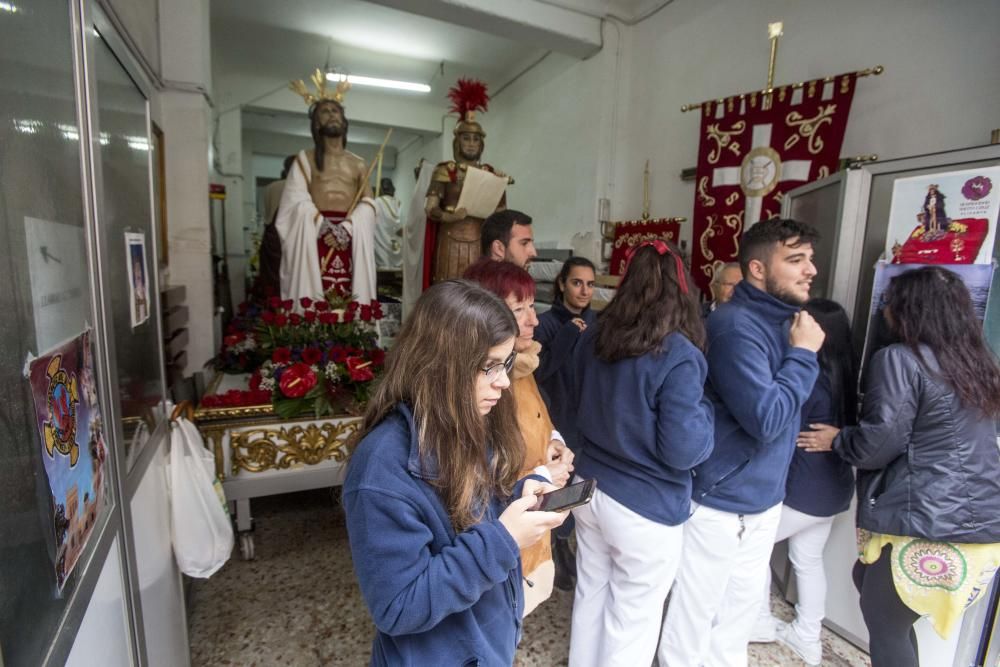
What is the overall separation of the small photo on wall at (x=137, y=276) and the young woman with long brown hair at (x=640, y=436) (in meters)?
1.39

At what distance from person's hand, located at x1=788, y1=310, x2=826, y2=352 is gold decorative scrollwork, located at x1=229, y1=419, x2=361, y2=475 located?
6.00 feet

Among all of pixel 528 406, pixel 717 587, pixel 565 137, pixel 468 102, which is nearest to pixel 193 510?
pixel 528 406

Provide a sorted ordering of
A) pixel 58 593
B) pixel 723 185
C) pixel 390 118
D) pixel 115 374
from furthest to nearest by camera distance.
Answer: pixel 390 118 → pixel 723 185 → pixel 115 374 → pixel 58 593

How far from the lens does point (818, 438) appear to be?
76.3 inches

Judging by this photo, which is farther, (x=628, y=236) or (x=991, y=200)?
(x=628, y=236)

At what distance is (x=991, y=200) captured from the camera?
176cm

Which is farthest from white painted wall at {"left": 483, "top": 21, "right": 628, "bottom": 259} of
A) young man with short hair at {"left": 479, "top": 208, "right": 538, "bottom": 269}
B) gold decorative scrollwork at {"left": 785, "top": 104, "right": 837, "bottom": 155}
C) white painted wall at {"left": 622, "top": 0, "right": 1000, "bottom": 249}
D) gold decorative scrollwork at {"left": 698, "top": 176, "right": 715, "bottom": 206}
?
young man with short hair at {"left": 479, "top": 208, "right": 538, "bottom": 269}

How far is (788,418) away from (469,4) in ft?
13.0

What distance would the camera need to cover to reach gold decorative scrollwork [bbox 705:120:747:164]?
3.47 m

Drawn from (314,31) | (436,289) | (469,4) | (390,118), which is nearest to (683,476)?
(436,289)

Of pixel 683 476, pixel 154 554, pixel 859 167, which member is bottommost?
pixel 154 554

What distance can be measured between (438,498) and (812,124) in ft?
11.1

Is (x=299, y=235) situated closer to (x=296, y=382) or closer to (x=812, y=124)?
(x=296, y=382)

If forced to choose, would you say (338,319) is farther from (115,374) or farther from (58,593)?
(58,593)
